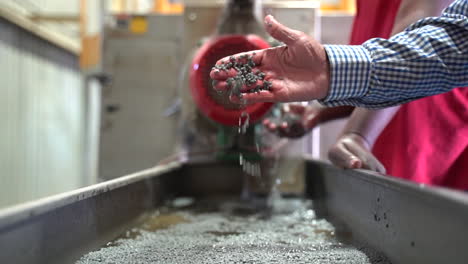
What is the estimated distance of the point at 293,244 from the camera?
98 centimetres

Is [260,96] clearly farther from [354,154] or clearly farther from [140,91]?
[140,91]

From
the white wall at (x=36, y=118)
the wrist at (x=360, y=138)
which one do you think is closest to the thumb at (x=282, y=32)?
the wrist at (x=360, y=138)

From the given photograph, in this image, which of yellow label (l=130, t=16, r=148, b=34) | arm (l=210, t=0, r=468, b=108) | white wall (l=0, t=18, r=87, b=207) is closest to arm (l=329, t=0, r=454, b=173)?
arm (l=210, t=0, r=468, b=108)

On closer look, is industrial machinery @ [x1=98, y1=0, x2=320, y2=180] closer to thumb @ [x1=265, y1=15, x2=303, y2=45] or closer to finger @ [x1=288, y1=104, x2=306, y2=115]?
finger @ [x1=288, y1=104, x2=306, y2=115]

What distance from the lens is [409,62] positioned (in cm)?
80

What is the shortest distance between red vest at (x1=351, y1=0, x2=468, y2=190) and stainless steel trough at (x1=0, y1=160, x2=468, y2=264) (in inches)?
10.3

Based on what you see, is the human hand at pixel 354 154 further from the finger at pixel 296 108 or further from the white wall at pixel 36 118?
the white wall at pixel 36 118

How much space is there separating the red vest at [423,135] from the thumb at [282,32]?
55cm

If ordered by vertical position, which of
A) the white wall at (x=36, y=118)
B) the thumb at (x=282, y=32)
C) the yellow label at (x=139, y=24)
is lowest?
the white wall at (x=36, y=118)

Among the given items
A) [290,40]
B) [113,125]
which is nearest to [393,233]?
[290,40]

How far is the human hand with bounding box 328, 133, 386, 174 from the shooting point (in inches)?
44.2

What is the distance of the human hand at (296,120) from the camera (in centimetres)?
165

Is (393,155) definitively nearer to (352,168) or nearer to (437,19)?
(352,168)

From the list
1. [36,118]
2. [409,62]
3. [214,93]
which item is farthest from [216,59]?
[36,118]
